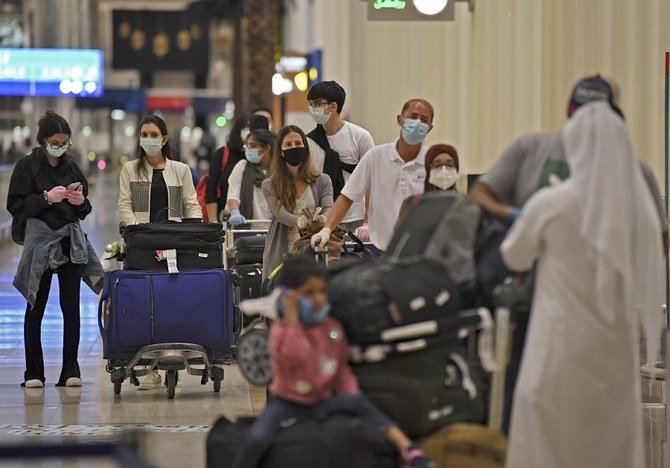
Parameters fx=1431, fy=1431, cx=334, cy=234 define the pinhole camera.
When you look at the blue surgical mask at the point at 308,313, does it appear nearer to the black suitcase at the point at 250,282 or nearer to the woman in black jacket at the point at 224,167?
the black suitcase at the point at 250,282

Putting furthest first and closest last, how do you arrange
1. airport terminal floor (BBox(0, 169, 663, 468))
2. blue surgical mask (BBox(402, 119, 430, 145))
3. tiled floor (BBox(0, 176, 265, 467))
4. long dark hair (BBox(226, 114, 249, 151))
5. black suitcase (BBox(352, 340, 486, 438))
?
long dark hair (BBox(226, 114, 249, 151)), blue surgical mask (BBox(402, 119, 430, 145)), tiled floor (BBox(0, 176, 265, 467)), airport terminal floor (BBox(0, 169, 663, 468)), black suitcase (BBox(352, 340, 486, 438))

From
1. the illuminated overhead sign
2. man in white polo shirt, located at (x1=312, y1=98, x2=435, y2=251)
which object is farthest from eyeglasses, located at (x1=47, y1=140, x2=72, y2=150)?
the illuminated overhead sign

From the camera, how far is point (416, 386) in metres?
5.85

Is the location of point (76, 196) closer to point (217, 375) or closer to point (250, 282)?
point (217, 375)

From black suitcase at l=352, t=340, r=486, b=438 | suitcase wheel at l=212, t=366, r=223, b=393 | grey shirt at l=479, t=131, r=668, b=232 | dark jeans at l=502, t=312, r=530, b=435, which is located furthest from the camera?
suitcase wheel at l=212, t=366, r=223, b=393

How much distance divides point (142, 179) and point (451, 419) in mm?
4887

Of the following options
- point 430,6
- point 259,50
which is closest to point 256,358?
point 430,6

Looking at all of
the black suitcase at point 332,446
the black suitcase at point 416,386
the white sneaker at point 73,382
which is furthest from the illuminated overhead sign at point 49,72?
the black suitcase at point 332,446

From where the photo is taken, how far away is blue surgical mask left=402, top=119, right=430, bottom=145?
8.58 meters

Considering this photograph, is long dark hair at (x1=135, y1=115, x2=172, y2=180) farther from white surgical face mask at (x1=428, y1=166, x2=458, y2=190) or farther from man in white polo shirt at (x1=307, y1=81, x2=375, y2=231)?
white surgical face mask at (x1=428, y1=166, x2=458, y2=190)

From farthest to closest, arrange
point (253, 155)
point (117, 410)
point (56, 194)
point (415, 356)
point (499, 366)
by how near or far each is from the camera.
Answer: point (253, 155)
point (56, 194)
point (117, 410)
point (499, 366)
point (415, 356)

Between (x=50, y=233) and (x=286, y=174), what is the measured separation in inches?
70.6

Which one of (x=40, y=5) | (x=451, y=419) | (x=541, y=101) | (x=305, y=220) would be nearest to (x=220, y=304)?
(x=305, y=220)

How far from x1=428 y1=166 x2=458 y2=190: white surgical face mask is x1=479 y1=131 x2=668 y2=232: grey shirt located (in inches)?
43.5
